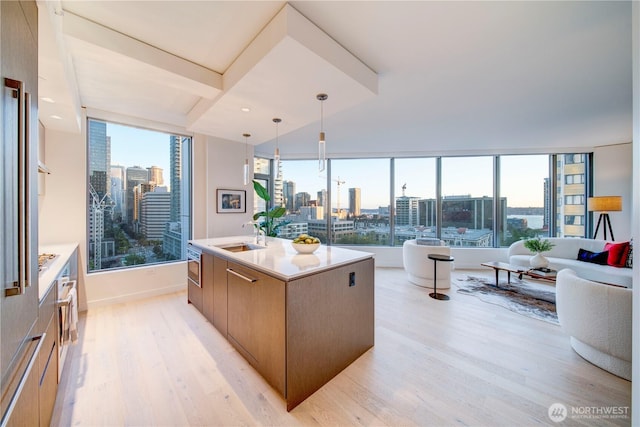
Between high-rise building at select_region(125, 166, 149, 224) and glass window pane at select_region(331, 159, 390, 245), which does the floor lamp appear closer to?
glass window pane at select_region(331, 159, 390, 245)

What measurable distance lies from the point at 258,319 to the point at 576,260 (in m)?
6.13

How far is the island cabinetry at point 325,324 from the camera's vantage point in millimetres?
1688

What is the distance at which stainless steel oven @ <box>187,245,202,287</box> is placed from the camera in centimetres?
301

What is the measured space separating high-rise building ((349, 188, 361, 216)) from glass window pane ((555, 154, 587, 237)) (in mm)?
4596

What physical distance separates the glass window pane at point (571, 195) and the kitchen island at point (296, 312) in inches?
240

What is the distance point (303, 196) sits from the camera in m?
6.26

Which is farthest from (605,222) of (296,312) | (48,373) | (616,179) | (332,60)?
(48,373)

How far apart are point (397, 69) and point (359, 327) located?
2570 millimetres

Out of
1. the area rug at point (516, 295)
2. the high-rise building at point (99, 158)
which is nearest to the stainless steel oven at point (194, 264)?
the high-rise building at point (99, 158)

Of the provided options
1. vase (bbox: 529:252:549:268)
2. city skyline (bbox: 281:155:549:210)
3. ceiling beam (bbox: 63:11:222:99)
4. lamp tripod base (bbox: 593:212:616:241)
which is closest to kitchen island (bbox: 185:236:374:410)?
ceiling beam (bbox: 63:11:222:99)

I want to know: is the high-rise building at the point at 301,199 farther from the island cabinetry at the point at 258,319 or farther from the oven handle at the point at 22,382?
the oven handle at the point at 22,382

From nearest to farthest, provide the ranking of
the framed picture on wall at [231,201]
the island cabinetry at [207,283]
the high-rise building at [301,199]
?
the island cabinetry at [207,283] → the framed picture on wall at [231,201] → the high-rise building at [301,199]

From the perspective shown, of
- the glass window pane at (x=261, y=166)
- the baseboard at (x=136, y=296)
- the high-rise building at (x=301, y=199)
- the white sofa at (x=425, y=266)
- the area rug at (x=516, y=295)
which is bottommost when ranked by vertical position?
the area rug at (x=516, y=295)

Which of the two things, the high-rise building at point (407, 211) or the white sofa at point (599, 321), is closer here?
the white sofa at point (599, 321)
